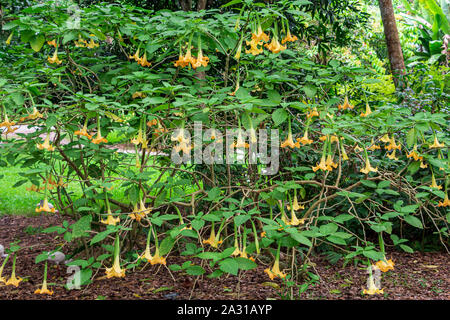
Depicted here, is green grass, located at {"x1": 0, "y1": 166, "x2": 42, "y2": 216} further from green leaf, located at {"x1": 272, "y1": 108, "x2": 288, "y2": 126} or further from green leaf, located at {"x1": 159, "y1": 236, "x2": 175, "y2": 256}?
Answer: green leaf, located at {"x1": 272, "y1": 108, "x2": 288, "y2": 126}

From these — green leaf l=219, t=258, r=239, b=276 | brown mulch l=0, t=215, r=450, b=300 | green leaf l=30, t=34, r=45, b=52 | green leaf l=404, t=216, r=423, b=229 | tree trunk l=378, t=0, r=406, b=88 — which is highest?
tree trunk l=378, t=0, r=406, b=88

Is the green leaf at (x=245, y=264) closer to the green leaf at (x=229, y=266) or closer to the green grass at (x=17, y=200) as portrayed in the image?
the green leaf at (x=229, y=266)

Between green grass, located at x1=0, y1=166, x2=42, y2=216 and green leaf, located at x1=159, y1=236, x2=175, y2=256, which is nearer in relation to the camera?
green leaf, located at x1=159, y1=236, x2=175, y2=256

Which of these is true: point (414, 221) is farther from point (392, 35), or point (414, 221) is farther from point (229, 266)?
point (392, 35)

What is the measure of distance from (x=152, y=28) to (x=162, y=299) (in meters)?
1.66

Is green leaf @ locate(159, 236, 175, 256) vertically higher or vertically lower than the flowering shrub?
lower

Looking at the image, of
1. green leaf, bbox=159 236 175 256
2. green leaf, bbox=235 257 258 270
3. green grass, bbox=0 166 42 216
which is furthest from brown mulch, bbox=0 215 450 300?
green grass, bbox=0 166 42 216

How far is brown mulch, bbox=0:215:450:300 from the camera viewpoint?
252 cm

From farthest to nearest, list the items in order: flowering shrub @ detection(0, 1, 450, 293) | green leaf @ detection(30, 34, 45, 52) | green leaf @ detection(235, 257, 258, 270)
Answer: green leaf @ detection(30, 34, 45, 52) < flowering shrub @ detection(0, 1, 450, 293) < green leaf @ detection(235, 257, 258, 270)

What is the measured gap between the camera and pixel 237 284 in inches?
99.6

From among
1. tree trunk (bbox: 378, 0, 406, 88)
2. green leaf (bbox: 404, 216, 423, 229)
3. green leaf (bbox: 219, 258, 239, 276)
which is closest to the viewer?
green leaf (bbox: 219, 258, 239, 276)

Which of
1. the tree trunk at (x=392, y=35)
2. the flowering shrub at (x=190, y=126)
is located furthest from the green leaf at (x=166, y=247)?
the tree trunk at (x=392, y=35)

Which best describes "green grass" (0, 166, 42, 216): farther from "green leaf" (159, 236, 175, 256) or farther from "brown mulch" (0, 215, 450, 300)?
"green leaf" (159, 236, 175, 256)

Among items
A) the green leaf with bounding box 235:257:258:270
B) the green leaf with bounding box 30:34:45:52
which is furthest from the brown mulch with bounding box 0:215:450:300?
the green leaf with bounding box 30:34:45:52
